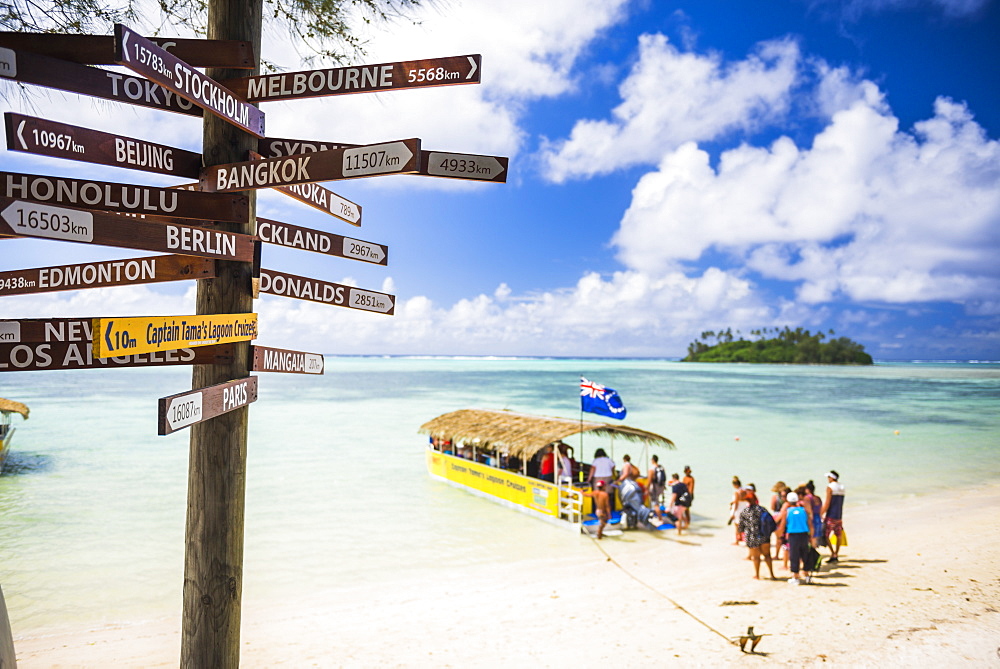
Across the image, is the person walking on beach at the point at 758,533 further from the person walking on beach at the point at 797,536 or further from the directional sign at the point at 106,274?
the directional sign at the point at 106,274

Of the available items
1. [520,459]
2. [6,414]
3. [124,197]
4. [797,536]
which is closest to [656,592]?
[797,536]

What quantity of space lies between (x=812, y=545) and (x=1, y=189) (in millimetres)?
12601

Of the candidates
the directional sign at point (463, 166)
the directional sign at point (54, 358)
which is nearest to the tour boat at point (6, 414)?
the directional sign at point (54, 358)

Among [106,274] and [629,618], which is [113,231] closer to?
[106,274]

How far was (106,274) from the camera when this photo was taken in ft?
10.4

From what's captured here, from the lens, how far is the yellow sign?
2.45 meters

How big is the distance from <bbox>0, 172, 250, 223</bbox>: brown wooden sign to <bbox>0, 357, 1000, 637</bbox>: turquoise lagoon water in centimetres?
1048

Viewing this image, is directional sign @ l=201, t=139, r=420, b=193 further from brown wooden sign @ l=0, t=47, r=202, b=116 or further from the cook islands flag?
the cook islands flag

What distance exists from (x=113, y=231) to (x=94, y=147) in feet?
2.13

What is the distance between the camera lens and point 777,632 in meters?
8.88

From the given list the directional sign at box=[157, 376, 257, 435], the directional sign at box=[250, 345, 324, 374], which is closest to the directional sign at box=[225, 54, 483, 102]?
the directional sign at box=[250, 345, 324, 374]

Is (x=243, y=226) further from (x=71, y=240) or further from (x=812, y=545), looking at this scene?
(x=812, y=545)

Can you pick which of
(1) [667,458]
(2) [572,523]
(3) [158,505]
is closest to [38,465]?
(3) [158,505]

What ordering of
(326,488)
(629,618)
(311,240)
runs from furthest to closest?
(326,488) < (629,618) < (311,240)
